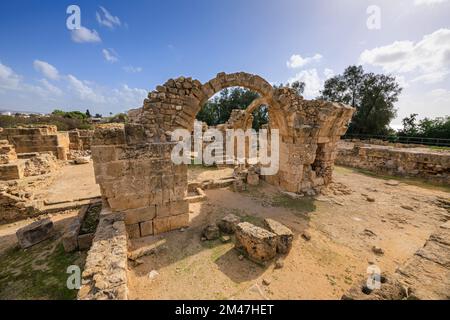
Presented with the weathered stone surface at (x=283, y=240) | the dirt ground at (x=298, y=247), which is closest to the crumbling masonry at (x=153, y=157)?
the dirt ground at (x=298, y=247)

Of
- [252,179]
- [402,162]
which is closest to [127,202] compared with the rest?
[252,179]

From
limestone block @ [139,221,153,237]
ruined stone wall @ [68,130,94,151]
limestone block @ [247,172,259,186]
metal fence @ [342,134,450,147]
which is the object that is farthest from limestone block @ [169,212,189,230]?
metal fence @ [342,134,450,147]

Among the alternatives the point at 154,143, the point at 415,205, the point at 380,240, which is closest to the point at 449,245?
the point at 380,240

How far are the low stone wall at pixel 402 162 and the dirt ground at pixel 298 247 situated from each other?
2.85 m

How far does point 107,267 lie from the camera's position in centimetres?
264

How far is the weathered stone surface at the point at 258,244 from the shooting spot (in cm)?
369

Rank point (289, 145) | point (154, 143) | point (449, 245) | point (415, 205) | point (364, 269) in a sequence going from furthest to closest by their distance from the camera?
point (289, 145)
point (415, 205)
point (154, 143)
point (364, 269)
point (449, 245)

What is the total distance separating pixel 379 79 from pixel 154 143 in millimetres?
30917

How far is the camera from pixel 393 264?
148 inches

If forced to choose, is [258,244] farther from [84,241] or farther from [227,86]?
[227,86]
